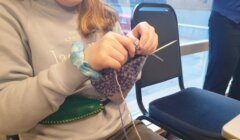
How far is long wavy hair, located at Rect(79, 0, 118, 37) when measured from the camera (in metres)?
0.69

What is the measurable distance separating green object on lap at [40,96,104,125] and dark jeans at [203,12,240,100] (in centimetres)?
107

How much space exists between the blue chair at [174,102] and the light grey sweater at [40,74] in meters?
0.33

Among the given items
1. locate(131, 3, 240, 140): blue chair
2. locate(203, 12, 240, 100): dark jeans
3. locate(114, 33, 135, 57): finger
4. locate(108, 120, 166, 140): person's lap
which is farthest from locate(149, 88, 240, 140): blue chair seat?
locate(114, 33, 135, 57): finger

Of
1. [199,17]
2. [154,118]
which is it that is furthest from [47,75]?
[199,17]

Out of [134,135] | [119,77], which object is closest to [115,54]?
[119,77]

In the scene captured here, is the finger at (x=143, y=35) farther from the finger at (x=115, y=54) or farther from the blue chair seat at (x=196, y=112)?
the blue chair seat at (x=196, y=112)

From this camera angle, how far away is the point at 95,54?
464 mm

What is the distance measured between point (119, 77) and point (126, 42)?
0.41ft

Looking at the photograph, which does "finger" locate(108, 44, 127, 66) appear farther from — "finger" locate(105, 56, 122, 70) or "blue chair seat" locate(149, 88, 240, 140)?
"blue chair seat" locate(149, 88, 240, 140)

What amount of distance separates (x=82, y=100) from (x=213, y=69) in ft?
3.69

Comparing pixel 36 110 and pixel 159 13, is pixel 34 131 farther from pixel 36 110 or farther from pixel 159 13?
pixel 159 13

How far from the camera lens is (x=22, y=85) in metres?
0.53

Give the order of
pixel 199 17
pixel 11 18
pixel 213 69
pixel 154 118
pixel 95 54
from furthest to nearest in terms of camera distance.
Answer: pixel 199 17 < pixel 213 69 < pixel 154 118 < pixel 11 18 < pixel 95 54

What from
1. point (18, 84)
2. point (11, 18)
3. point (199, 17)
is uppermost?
point (11, 18)
